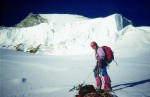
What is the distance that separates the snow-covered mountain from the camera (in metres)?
28.0

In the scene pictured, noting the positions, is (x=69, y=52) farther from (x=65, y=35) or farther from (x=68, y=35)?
(x=65, y=35)

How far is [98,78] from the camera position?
6711mm

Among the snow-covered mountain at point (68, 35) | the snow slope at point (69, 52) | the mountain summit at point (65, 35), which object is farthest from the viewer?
the mountain summit at point (65, 35)

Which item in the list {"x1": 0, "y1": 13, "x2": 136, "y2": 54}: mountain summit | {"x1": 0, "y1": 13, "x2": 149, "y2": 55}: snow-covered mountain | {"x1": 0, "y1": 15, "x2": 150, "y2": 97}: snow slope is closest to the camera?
{"x1": 0, "y1": 15, "x2": 150, "y2": 97}: snow slope

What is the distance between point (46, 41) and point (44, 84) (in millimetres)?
25855

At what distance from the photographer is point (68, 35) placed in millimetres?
32344

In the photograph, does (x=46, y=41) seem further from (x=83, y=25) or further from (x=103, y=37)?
(x=103, y=37)

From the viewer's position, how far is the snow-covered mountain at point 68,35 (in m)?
28.0

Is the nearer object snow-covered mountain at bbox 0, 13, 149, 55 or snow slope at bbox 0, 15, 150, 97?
snow slope at bbox 0, 15, 150, 97

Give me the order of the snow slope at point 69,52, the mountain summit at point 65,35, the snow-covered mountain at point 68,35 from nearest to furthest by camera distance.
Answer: the snow slope at point 69,52, the snow-covered mountain at point 68,35, the mountain summit at point 65,35

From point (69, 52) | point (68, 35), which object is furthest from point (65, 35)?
point (69, 52)

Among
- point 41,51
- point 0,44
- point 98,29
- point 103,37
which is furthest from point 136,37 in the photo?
point 0,44

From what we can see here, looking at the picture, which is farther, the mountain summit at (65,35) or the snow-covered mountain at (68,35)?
the mountain summit at (65,35)

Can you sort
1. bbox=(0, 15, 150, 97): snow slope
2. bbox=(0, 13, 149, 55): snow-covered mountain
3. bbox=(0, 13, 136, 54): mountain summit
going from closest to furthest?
bbox=(0, 15, 150, 97): snow slope, bbox=(0, 13, 149, 55): snow-covered mountain, bbox=(0, 13, 136, 54): mountain summit
